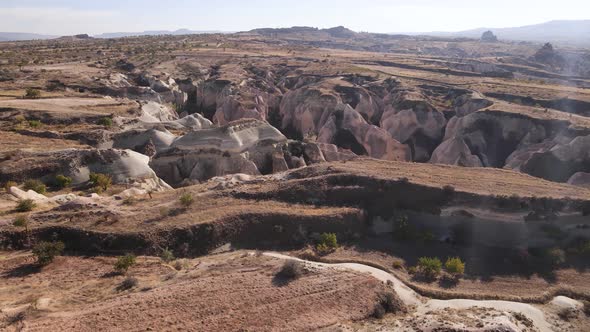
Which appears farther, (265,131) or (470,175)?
(265,131)

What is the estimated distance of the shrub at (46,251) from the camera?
18.0m

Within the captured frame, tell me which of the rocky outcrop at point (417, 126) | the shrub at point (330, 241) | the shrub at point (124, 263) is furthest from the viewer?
the rocky outcrop at point (417, 126)

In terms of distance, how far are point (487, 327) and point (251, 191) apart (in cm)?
1352

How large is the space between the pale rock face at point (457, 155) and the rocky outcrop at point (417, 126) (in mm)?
5969

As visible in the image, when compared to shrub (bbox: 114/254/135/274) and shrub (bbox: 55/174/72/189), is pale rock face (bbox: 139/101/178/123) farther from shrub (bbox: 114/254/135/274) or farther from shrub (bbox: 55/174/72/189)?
shrub (bbox: 114/254/135/274)

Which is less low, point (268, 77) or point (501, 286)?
point (268, 77)

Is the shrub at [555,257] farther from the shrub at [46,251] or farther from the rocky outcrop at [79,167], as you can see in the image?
the rocky outcrop at [79,167]

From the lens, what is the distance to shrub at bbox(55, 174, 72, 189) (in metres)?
27.5

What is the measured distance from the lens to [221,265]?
725 inches

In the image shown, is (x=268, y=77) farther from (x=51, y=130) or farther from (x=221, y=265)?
(x=221, y=265)

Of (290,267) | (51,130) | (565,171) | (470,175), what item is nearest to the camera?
(290,267)

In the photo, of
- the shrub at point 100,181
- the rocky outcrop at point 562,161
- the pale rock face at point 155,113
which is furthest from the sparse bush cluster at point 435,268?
the pale rock face at point 155,113

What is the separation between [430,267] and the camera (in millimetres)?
19703

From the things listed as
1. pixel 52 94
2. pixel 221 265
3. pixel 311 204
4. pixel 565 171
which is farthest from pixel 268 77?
pixel 221 265
